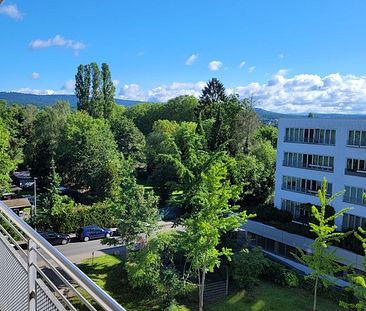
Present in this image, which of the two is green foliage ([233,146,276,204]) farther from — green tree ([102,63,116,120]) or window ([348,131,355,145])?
green tree ([102,63,116,120])

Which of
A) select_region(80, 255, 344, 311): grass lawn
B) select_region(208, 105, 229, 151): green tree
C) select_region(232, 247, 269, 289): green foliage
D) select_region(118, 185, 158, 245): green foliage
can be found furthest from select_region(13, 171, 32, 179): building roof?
select_region(232, 247, 269, 289): green foliage

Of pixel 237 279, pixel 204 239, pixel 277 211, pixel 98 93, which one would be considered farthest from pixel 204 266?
pixel 98 93

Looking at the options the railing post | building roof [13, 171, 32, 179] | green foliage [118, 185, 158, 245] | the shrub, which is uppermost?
the railing post

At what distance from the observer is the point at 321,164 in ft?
77.9

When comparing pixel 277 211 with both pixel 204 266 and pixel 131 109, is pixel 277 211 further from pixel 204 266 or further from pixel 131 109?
pixel 131 109

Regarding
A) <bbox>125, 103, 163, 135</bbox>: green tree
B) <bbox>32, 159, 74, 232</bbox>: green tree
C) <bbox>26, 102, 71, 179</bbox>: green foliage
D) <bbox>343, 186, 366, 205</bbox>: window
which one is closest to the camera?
<bbox>343, 186, 366, 205</bbox>: window

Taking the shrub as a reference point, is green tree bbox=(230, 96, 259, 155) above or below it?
above

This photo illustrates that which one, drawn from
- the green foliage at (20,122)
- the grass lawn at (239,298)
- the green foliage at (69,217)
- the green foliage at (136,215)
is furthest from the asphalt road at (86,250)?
the green foliage at (20,122)

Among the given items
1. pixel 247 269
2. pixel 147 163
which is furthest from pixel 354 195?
pixel 147 163

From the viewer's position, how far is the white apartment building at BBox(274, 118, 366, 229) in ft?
70.7

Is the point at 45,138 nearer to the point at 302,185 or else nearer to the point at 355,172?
the point at 302,185

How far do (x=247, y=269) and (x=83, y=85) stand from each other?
47.2m

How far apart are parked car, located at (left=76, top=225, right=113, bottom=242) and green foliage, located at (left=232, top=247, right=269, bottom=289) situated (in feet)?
35.9

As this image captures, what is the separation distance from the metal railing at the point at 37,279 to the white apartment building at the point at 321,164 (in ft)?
69.1
